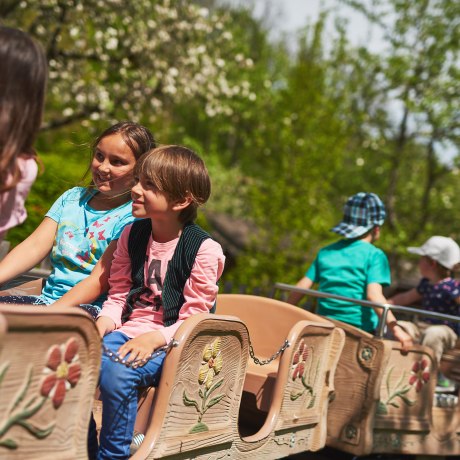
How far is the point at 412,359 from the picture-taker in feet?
14.6

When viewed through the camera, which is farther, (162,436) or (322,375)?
(322,375)

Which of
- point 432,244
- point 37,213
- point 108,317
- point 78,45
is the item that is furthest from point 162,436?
point 78,45

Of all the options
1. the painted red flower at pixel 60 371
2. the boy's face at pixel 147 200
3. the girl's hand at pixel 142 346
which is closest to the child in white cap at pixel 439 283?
the boy's face at pixel 147 200

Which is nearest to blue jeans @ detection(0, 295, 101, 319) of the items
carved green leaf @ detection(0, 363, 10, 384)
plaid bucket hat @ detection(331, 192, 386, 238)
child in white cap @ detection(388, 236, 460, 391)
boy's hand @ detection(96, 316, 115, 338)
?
boy's hand @ detection(96, 316, 115, 338)

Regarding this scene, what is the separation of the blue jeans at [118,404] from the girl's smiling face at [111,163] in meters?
1.05

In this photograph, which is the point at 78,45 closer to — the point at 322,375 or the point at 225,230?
the point at 322,375

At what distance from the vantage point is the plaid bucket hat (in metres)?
5.07

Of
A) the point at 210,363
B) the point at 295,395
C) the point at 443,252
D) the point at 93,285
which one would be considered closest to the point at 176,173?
the point at 93,285

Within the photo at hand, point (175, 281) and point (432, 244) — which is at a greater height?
point (432, 244)

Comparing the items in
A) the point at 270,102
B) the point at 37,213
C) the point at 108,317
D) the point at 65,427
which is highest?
the point at 270,102

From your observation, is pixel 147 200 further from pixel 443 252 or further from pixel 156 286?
pixel 443 252

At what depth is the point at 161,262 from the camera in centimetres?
298

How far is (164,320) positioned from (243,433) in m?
1.56

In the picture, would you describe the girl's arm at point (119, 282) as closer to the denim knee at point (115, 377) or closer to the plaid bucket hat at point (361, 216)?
the denim knee at point (115, 377)
